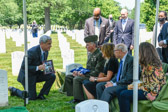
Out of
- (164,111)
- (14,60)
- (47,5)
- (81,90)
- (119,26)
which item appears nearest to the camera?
(164,111)

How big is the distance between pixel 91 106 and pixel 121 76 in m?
1.61

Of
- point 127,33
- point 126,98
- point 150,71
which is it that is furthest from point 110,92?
point 127,33

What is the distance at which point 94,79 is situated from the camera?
6.12 m

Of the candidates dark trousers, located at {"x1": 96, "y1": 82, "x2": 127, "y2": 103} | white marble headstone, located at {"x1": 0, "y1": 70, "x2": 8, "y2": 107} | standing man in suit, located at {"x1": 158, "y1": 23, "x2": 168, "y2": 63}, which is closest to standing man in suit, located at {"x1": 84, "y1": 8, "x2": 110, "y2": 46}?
standing man in suit, located at {"x1": 158, "y1": 23, "x2": 168, "y2": 63}

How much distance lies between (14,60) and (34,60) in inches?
156

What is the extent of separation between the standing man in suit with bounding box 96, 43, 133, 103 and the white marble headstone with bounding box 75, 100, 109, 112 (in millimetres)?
1147

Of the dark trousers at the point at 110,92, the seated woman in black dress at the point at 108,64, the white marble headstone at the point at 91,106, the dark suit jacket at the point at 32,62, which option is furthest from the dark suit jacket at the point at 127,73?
the dark suit jacket at the point at 32,62

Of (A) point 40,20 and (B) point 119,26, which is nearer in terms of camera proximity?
(B) point 119,26

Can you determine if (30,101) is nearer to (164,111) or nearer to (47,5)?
(164,111)

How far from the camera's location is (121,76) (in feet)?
18.1

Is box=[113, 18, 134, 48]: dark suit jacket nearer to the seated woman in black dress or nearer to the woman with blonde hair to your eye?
the seated woman in black dress

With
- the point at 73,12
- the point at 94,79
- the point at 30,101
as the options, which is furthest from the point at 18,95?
the point at 73,12

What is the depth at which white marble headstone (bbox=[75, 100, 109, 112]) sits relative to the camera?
395 cm

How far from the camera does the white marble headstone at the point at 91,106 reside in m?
3.95
